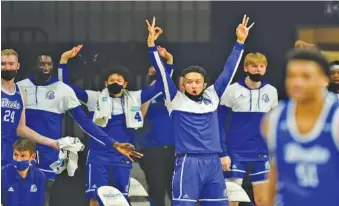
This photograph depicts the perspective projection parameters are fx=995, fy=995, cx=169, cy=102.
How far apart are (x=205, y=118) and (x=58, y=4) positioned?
3.00 m

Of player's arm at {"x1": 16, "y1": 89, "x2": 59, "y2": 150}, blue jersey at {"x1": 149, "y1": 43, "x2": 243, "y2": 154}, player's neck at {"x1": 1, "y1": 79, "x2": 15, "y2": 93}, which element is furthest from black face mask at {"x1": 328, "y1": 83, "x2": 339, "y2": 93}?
player's neck at {"x1": 1, "y1": 79, "x2": 15, "y2": 93}

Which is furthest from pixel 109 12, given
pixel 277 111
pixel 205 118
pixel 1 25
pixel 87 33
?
pixel 277 111

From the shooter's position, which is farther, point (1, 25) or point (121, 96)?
point (1, 25)

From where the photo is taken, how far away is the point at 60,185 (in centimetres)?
1067

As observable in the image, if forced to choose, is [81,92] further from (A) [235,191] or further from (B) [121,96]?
(A) [235,191]

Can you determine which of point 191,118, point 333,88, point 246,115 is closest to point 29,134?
point 191,118

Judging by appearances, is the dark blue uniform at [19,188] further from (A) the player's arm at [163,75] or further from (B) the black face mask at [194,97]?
(B) the black face mask at [194,97]

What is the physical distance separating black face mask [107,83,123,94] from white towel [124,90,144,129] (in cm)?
12

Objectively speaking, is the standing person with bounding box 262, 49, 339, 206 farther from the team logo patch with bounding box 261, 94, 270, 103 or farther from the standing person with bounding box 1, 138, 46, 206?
the team logo patch with bounding box 261, 94, 270, 103

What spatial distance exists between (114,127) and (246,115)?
4.20ft

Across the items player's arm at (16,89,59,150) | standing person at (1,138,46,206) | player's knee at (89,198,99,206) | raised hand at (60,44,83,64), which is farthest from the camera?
raised hand at (60,44,83,64)

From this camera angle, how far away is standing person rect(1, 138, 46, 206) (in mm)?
8586

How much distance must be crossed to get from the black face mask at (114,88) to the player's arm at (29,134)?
71 centimetres

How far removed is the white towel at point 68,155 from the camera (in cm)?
941
